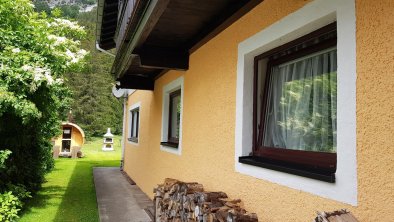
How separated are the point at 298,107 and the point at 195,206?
62.9 inches

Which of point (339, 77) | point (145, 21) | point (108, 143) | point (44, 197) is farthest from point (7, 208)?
point (108, 143)

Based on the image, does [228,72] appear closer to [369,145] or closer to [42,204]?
[369,145]

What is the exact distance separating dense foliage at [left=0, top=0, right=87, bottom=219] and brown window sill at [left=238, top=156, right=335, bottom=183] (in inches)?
170

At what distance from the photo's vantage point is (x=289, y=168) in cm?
266

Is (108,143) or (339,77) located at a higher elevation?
(339,77)

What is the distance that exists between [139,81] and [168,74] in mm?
1683

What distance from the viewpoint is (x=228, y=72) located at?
3914 mm

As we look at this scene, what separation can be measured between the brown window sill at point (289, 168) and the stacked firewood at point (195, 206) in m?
0.46

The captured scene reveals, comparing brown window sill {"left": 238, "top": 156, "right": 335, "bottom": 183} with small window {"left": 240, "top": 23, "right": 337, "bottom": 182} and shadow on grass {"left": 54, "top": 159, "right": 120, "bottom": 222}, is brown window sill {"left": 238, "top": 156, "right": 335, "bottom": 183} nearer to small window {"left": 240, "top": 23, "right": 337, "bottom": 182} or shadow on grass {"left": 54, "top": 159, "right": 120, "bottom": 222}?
small window {"left": 240, "top": 23, "right": 337, "bottom": 182}

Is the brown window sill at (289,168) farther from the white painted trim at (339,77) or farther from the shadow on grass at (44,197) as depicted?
the shadow on grass at (44,197)

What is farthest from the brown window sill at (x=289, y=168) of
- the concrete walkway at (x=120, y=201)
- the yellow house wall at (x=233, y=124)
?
the concrete walkway at (x=120, y=201)

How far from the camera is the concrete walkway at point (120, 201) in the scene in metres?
6.52

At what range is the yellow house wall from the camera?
1.94 m

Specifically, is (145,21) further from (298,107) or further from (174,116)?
(174,116)
